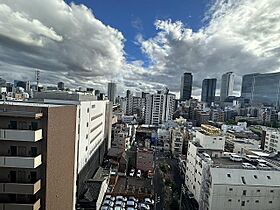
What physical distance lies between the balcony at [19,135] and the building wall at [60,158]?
0.58 meters

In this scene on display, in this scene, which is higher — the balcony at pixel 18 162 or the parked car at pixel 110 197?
the balcony at pixel 18 162

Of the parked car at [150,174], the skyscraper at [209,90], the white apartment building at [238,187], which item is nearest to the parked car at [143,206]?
the white apartment building at [238,187]

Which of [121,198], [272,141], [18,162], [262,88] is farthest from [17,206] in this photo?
[262,88]

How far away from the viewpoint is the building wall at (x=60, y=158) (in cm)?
841

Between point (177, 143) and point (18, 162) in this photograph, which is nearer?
point (18, 162)

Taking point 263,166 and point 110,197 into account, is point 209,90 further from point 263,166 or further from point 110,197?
point 110,197

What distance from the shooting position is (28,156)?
8039 mm

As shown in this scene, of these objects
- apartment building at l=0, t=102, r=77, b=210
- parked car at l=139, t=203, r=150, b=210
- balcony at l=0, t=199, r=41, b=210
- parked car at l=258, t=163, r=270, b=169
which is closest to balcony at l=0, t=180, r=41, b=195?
apartment building at l=0, t=102, r=77, b=210

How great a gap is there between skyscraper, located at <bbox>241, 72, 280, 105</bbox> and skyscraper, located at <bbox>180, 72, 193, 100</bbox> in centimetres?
2757

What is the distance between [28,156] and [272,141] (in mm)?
34067

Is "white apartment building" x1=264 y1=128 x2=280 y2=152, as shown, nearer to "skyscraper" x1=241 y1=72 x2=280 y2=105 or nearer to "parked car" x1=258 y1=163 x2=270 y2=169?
"parked car" x1=258 y1=163 x2=270 y2=169

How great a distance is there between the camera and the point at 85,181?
57.0 ft

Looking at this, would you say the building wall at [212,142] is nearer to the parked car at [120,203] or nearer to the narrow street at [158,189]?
the narrow street at [158,189]

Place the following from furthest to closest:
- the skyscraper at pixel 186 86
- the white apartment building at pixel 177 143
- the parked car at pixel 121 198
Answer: the skyscraper at pixel 186 86 < the white apartment building at pixel 177 143 < the parked car at pixel 121 198
